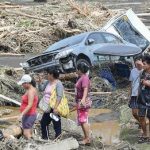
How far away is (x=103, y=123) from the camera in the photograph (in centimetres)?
1495

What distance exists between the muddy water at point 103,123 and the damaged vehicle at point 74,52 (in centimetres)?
325

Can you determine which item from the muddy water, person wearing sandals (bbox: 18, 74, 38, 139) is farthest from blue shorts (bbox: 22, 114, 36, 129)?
the muddy water

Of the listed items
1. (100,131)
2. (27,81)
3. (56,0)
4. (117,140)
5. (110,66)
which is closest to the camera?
(27,81)

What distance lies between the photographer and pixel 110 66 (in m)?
19.3

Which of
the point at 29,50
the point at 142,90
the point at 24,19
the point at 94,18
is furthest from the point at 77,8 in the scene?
the point at 142,90

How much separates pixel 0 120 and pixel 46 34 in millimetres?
15926

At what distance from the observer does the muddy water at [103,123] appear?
13289mm

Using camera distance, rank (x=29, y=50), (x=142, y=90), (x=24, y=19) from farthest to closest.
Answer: (x=24, y=19) → (x=29, y=50) → (x=142, y=90)

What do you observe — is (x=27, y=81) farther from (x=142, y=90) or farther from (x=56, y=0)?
(x=56, y=0)

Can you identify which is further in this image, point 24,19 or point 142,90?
point 24,19

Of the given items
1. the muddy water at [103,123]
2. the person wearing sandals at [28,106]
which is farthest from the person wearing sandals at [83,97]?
the person wearing sandals at [28,106]

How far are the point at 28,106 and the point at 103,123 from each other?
444cm

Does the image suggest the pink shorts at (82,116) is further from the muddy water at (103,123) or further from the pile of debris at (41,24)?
the pile of debris at (41,24)

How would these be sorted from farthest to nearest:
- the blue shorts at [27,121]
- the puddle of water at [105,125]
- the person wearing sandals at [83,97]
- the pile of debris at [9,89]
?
the pile of debris at [9,89] → the puddle of water at [105,125] → the person wearing sandals at [83,97] → the blue shorts at [27,121]
